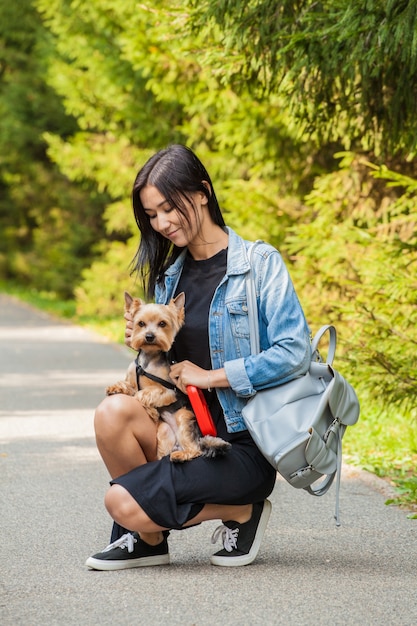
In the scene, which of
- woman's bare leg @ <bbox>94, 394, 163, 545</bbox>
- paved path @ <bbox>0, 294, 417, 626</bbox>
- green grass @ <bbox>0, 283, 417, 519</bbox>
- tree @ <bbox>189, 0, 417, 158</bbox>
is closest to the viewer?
paved path @ <bbox>0, 294, 417, 626</bbox>

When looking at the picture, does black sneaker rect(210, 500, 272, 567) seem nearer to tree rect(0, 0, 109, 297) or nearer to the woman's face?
the woman's face

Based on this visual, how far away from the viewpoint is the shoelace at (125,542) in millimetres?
4812

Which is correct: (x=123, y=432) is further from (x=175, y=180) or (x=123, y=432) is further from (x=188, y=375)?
(x=175, y=180)

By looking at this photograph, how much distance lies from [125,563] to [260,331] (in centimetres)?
126

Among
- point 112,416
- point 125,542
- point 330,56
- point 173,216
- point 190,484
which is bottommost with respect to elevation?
point 125,542

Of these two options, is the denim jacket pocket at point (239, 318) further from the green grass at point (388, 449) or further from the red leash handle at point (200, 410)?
the green grass at point (388, 449)

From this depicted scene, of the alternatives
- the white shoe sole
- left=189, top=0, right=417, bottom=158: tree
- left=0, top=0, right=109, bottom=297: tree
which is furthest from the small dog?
left=0, top=0, right=109, bottom=297: tree

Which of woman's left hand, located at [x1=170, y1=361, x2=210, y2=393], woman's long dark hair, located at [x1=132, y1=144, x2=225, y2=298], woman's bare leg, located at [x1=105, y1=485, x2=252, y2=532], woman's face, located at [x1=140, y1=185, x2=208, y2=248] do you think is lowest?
woman's bare leg, located at [x1=105, y1=485, x2=252, y2=532]

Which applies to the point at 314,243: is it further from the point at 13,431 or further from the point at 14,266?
the point at 14,266

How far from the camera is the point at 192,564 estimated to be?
4.93 metres

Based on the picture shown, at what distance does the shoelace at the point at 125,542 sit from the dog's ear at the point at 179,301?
42.9 inches

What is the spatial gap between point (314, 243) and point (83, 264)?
622 inches

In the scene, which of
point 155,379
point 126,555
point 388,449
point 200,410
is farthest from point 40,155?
point 200,410

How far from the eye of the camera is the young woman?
4.58 meters
